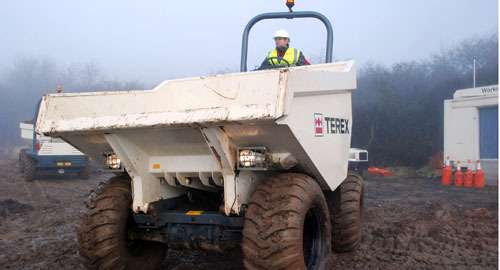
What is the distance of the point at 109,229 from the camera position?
371 centimetres

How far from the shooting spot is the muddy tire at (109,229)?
12.1ft

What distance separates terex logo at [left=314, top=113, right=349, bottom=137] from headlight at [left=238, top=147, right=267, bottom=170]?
50 cm

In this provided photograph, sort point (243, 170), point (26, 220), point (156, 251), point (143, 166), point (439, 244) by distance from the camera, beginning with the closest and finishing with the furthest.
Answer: point (243, 170) < point (143, 166) < point (156, 251) < point (439, 244) < point (26, 220)

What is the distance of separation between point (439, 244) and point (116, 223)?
3697 millimetres

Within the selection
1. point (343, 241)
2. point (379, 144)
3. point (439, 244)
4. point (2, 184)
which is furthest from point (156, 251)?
point (379, 144)

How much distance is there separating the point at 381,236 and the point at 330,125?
2.45 m

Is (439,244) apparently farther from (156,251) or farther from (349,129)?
(156,251)

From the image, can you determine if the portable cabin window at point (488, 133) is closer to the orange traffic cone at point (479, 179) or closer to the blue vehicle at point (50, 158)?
the orange traffic cone at point (479, 179)

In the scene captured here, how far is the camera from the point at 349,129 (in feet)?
14.9

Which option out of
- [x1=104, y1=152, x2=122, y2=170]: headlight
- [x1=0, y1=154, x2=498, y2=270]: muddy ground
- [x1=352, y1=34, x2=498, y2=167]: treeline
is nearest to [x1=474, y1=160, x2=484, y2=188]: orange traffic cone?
[x1=0, y1=154, x2=498, y2=270]: muddy ground

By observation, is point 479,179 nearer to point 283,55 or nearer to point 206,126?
point 283,55

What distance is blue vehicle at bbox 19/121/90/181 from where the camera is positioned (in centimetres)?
1298

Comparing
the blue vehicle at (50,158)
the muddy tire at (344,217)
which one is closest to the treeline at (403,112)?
the blue vehicle at (50,158)

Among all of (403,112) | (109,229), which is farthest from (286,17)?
(403,112)
